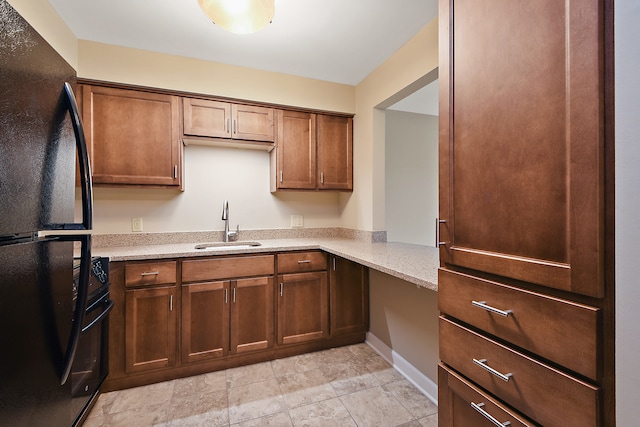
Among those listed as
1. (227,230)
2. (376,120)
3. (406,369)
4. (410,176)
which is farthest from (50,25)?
(410,176)

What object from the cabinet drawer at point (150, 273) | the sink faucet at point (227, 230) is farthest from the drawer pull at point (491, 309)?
the sink faucet at point (227, 230)

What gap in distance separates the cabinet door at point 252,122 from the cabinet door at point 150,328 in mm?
1364

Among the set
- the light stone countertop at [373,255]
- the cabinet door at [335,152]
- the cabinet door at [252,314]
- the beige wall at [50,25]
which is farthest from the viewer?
the cabinet door at [335,152]

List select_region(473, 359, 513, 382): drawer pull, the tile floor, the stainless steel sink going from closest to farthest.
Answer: select_region(473, 359, 513, 382): drawer pull → the tile floor → the stainless steel sink

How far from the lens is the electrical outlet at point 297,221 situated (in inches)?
115

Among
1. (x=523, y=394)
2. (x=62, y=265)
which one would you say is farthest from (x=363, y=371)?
(x=62, y=265)

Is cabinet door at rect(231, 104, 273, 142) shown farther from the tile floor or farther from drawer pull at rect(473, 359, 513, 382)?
drawer pull at rect(473, 359, 513, 382)

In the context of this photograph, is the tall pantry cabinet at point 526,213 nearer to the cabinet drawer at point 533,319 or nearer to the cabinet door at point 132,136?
the cabinet drawer at point 533,319

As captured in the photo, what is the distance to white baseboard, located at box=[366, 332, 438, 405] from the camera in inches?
71.9

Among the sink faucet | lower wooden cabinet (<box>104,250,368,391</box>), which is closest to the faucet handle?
the sink faucet

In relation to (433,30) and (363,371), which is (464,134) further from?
(363,371)

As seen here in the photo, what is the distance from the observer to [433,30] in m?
1.86

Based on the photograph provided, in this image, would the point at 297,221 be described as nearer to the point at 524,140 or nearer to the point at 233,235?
the point at 233,235

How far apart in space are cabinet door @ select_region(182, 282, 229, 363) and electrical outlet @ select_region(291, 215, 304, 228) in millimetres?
991
